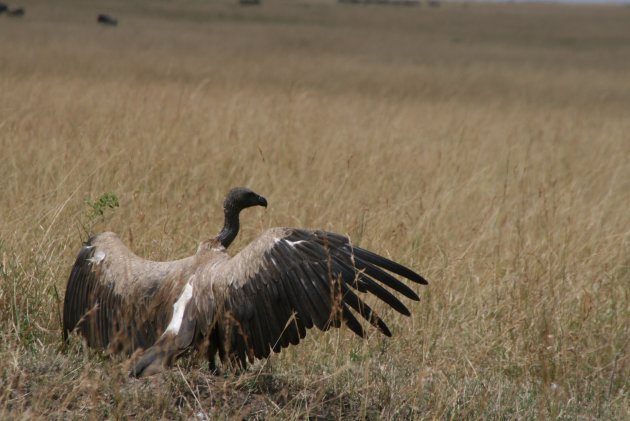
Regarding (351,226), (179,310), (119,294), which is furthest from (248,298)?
(351,226)

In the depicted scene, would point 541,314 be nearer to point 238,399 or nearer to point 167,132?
point 238,399

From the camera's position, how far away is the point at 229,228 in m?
4.40

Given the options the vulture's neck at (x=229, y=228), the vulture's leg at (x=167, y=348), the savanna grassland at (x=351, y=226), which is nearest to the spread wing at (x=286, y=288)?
the vulture's leg at (x=167, y=348)

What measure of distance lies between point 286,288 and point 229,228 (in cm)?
80

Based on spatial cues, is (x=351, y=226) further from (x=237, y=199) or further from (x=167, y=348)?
(x=167, y=348)

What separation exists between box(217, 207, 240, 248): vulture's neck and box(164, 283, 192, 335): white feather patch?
0.51 metres

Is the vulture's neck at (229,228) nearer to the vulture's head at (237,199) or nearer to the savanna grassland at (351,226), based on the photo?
the vulture's head at (237,199)

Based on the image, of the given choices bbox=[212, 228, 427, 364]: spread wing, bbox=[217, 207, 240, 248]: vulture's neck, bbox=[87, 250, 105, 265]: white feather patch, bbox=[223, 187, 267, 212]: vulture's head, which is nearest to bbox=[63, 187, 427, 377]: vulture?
bbox=[212, 228, 427, 364]: spread wing

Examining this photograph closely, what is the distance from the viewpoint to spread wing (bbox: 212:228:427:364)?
3.65m

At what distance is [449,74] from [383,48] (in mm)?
9602

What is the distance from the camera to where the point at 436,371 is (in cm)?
419

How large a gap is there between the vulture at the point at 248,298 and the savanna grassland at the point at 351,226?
0.18 m

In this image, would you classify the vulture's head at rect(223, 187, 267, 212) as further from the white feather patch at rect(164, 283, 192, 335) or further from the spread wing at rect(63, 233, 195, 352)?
the white feather patch at rect(164, 283, 192, 335)

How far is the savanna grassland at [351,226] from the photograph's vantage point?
3941 mm
